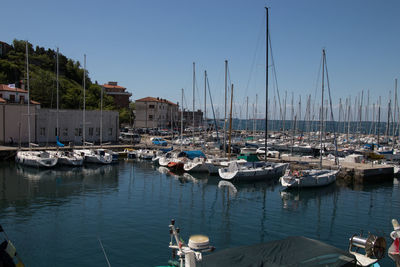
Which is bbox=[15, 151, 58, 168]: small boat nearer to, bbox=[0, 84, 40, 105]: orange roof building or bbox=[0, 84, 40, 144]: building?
bbox=[0, 84, 40, 144]: building

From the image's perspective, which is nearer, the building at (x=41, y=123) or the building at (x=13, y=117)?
the building at (x=13, y=117)

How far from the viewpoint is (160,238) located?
17750mm

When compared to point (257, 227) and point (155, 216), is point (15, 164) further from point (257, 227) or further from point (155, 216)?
point (257, 227)

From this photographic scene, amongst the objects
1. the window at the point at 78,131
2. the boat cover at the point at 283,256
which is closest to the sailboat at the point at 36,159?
the window at the point at 78,131

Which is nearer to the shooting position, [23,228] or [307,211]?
[23,228]

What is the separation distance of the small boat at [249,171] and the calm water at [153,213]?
142 cm

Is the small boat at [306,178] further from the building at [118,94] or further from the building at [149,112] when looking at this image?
the building at [118,94]

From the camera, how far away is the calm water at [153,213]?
1655 cm

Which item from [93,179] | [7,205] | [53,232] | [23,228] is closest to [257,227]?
[53,232]

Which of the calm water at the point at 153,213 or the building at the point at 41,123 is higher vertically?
the building at the point at 41,123

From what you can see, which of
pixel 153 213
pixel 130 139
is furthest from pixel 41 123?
pixel 153 213

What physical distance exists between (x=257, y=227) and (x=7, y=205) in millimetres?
17897

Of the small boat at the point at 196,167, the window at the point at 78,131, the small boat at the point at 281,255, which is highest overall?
the window at the point at 78,131

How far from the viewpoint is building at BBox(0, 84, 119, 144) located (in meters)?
49.1
